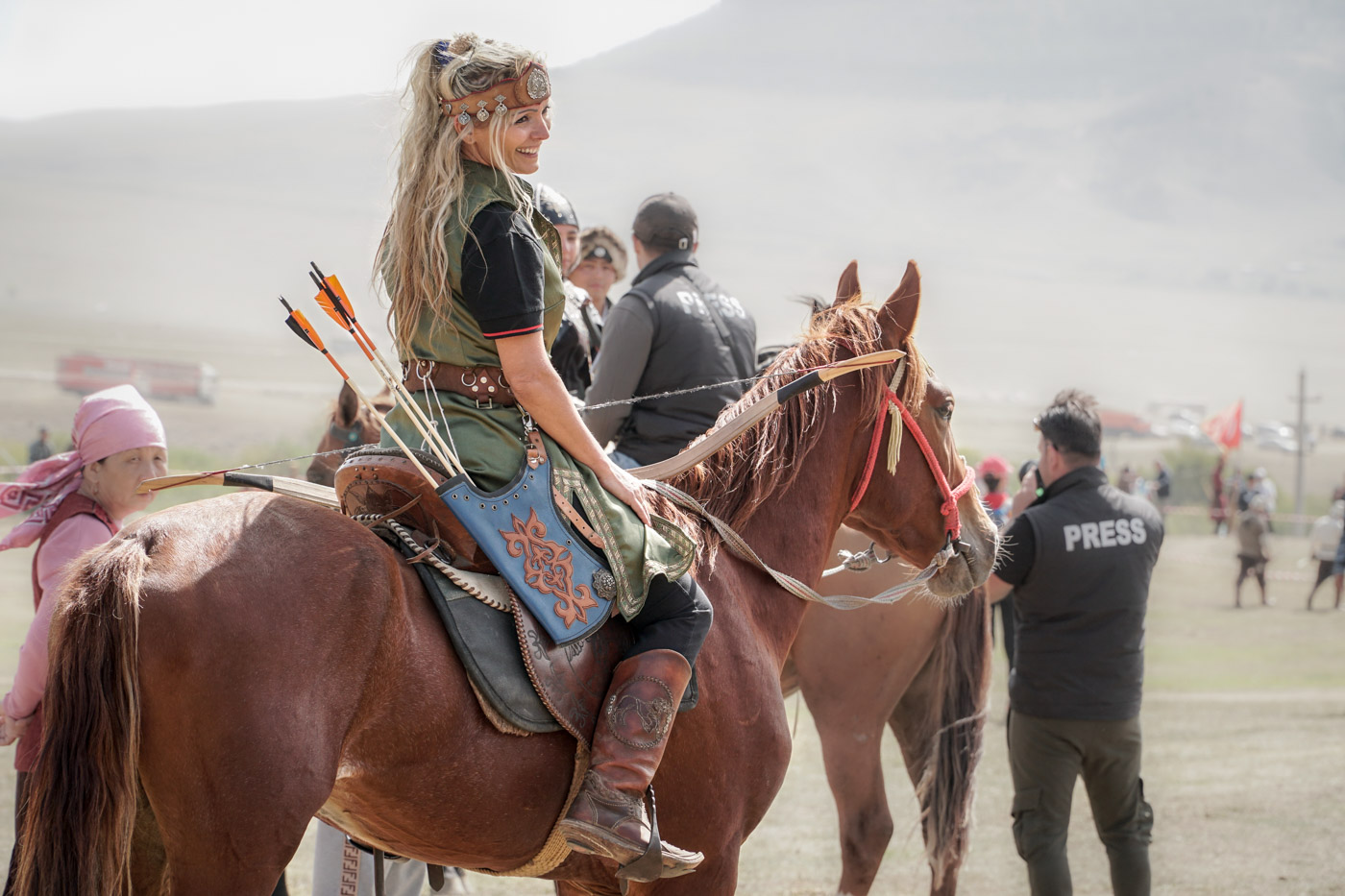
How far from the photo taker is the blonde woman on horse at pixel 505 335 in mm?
2672

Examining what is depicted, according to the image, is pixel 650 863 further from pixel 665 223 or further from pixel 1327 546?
pixel 1327 546

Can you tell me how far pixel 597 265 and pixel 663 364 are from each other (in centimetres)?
194

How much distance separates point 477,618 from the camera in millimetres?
2582

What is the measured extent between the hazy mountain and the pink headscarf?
69.9m

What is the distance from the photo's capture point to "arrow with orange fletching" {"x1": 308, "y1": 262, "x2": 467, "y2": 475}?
2586 mm

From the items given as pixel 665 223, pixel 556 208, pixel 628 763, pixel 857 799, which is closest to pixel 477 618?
pixel 628 763

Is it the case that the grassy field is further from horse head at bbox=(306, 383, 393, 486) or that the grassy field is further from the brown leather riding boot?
horse head at bbox=(306, 383, 393, 486)

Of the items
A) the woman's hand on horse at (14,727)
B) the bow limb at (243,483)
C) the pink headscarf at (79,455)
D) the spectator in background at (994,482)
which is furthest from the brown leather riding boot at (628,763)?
the spectator in background at (994,482)

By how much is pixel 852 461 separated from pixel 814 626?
1.88 meters

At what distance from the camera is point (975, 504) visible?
13.1 feet

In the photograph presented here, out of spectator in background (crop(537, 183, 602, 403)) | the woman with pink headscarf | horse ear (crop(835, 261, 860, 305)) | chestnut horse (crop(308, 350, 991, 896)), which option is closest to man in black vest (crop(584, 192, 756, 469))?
spectator in background (crop(537, 183, 602, 403))

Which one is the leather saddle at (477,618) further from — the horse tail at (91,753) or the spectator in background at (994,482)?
the spectator in background at (994,482)

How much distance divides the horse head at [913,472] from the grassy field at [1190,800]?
3.83 ft

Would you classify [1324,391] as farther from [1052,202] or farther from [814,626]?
[814,626]
